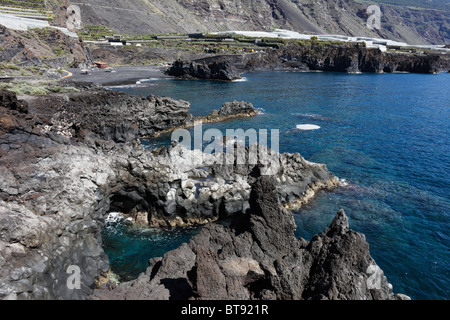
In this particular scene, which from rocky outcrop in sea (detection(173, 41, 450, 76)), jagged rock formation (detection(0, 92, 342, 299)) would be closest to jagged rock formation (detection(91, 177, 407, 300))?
jagged rock formation (detection(0, 92, 342, 299))

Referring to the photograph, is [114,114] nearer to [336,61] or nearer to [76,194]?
[76,194]

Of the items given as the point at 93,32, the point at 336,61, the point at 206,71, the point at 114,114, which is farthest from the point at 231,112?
the point at 93,32

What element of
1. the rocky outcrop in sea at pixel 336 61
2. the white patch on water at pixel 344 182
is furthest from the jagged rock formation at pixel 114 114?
the rocky outcrop in sea at pixel 336 61

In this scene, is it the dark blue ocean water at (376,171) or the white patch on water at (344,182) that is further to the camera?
the white patch on water at (344,182)

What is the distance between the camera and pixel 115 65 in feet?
474

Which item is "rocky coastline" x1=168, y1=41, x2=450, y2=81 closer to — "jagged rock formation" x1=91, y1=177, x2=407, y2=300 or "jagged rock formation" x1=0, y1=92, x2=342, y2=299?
"jagged rock formation" x1=0, y1=92, x2=342, y2=299

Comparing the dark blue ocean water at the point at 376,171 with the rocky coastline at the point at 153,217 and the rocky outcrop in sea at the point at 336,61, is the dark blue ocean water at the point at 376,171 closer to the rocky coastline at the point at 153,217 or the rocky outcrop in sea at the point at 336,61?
the rocky coastline at the point at 153,217

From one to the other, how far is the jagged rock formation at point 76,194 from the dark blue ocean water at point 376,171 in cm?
284

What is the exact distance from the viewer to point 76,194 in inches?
882

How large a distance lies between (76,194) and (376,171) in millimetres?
34851

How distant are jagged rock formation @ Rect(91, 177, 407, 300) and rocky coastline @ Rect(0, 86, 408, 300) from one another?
0.06m

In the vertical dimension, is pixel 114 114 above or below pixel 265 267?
above

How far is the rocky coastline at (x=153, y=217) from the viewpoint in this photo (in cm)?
1394
